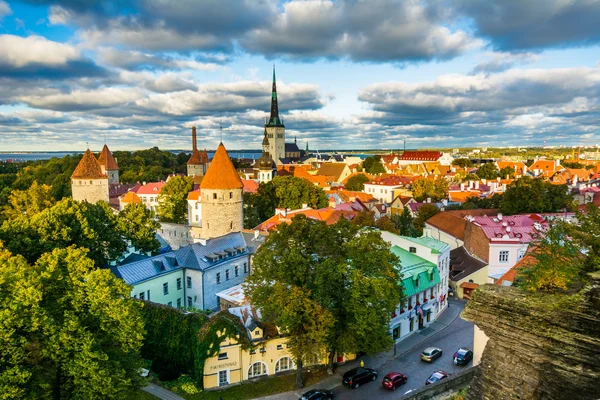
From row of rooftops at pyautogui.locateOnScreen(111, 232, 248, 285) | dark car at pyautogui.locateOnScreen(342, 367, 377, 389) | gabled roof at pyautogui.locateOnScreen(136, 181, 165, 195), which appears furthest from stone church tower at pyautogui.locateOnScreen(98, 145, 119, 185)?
dark car at pyautogui.locateOnScreen(342, 367, 377, 389)

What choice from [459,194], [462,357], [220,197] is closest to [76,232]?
[220,197]

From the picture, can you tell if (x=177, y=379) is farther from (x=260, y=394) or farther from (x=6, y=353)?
(x=6, y=353)

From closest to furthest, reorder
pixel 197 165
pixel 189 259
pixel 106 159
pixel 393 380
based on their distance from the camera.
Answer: pixel 393 380
pixel 189 259
pixel 106 159
pixel 197 165

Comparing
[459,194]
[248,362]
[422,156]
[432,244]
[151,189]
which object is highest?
[422,156]

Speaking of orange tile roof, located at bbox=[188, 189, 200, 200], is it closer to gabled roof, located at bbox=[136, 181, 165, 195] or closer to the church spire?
gabled roof, located at bbox=[136, 181, 165, 195]

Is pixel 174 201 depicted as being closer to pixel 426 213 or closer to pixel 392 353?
pixel 426 213

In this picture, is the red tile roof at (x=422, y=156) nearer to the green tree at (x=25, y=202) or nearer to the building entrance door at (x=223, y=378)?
the green tree at (x=25, y=202)

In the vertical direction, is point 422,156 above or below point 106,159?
below
